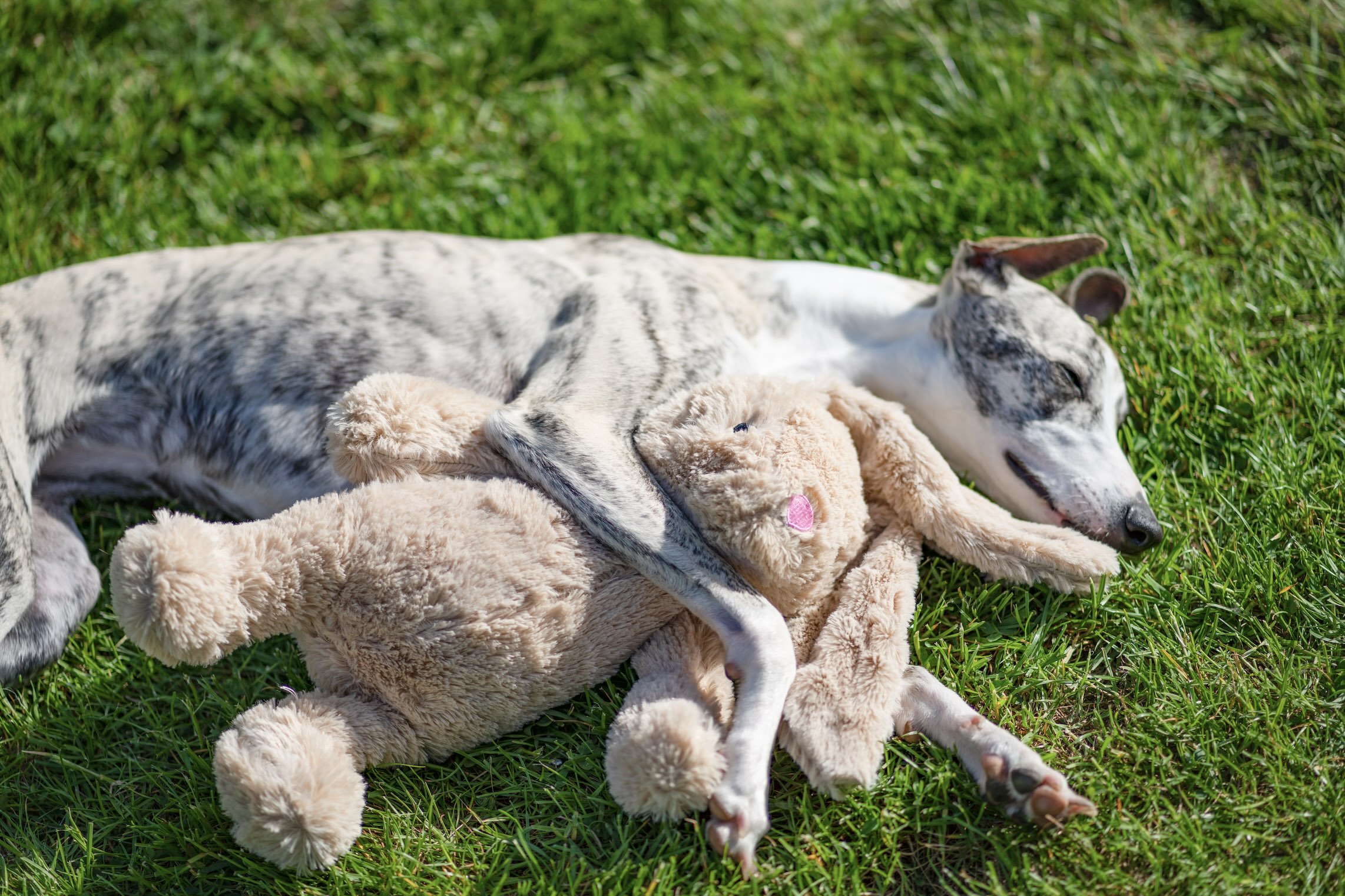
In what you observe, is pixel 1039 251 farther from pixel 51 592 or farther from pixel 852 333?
pixel 51 592

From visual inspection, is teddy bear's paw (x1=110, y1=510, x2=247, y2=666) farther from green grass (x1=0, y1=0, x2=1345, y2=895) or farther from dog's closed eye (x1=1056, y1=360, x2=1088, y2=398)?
dog's closed eye (x1=1056, y1=360, x2=1088, y2=398)

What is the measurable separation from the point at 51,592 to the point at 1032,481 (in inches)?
125

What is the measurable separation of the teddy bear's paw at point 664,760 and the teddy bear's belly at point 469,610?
273 millimetres

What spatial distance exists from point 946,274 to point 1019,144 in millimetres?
1195

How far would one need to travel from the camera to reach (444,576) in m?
2.51

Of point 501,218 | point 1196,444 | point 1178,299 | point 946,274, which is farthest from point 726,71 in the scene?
point 1196,444

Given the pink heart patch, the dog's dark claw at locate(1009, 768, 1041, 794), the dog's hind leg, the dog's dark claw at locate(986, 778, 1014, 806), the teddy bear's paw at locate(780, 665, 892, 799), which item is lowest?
the dog's hind leg

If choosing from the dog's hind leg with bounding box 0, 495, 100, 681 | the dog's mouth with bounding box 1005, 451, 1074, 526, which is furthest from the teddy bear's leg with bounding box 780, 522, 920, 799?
the dog's hind leg with bounding box 0, 495, 100, 681

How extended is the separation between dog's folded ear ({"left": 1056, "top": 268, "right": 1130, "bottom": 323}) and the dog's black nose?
0.94m

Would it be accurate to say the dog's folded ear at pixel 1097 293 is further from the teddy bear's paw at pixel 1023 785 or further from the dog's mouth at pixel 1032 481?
the teddy bear's paw at pixel 1023 785

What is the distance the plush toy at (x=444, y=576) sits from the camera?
2346 mm

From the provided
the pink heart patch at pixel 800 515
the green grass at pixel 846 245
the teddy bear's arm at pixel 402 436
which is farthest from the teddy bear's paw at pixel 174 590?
the pink heart patch at pixel 800 515

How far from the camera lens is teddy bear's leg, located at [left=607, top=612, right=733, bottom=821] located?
2.43 m

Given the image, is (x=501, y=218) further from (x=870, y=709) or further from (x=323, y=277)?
(x=870, y=709)
